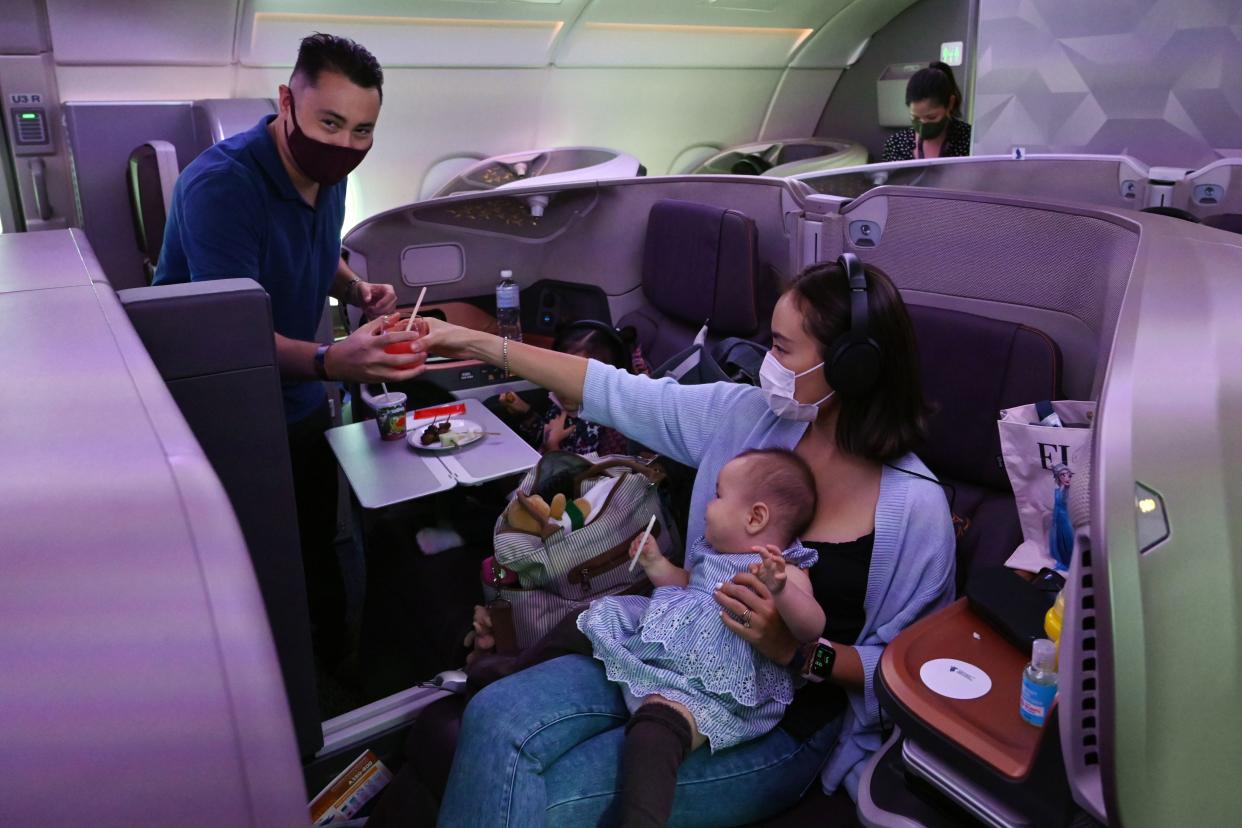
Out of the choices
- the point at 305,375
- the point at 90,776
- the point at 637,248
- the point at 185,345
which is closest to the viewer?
the point at 90,776

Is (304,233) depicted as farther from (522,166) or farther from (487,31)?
(487,31)

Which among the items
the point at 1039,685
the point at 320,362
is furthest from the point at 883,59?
the point at 1039,685

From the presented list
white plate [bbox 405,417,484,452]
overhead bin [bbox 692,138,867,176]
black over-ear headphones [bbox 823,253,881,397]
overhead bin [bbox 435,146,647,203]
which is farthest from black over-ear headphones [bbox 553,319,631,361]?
overhead bin [bbox 435,146,647,203]

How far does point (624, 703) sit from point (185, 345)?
3.27ft

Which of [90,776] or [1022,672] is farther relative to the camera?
[1022,672]

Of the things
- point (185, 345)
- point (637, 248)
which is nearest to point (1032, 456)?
point (185, 345)

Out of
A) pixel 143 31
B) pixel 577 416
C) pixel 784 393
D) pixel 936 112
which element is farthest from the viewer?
pixel 143 31

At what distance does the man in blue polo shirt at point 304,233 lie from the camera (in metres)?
2.30

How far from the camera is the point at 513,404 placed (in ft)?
10.6

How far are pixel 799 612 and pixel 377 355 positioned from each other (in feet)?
3.81

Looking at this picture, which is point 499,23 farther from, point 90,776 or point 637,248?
point 90,776

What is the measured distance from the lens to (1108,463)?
801 mm

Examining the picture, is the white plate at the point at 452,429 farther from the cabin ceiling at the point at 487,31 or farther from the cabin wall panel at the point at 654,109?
the cabin wall panel at the point at 654,109

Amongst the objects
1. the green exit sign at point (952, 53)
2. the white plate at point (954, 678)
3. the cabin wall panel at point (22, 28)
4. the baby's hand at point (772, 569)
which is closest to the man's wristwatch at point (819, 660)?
the baby's hand at point (772, 569)
